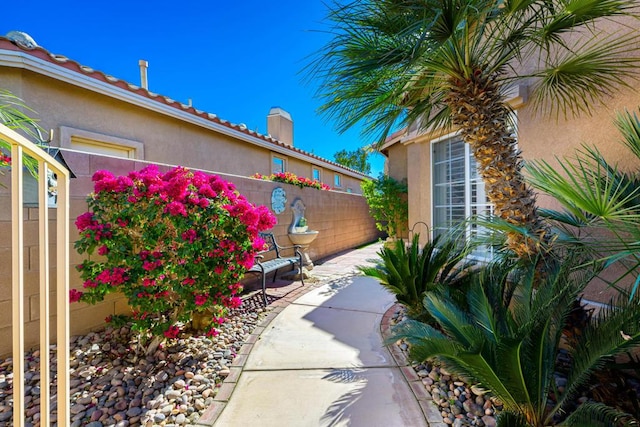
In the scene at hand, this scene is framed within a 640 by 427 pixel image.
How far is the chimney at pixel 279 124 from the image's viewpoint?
1415cm

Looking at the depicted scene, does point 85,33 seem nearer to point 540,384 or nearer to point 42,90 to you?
point 42,90

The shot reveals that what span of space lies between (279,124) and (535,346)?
13.5 m

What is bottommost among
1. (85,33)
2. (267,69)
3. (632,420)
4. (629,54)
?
(632,420)

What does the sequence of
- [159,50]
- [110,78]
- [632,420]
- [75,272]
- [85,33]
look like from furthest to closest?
[159,50], [85,33], [110,78], [75,272], [632,420]

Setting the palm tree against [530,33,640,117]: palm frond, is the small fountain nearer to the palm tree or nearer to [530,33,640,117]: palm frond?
the palm tree

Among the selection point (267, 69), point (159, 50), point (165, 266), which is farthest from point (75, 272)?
point (267, 69)

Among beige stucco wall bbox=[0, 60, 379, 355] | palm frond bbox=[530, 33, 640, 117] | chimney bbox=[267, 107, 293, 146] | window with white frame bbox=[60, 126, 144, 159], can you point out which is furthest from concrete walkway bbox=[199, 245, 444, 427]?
chimney bbox=[267, 107, 293, 146]

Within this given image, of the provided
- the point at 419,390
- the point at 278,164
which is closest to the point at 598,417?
the point at 419,390

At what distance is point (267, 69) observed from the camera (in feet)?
36.0

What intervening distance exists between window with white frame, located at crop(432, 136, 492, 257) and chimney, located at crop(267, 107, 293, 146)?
912cm

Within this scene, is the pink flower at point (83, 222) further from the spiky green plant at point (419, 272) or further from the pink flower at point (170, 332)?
the spiky green plant at point (419, 272)

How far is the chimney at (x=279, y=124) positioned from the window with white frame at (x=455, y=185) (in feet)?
29.9

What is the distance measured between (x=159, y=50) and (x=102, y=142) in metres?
4.76

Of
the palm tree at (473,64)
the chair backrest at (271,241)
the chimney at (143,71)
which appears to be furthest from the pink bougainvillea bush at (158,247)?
the chimney at (143,71)
